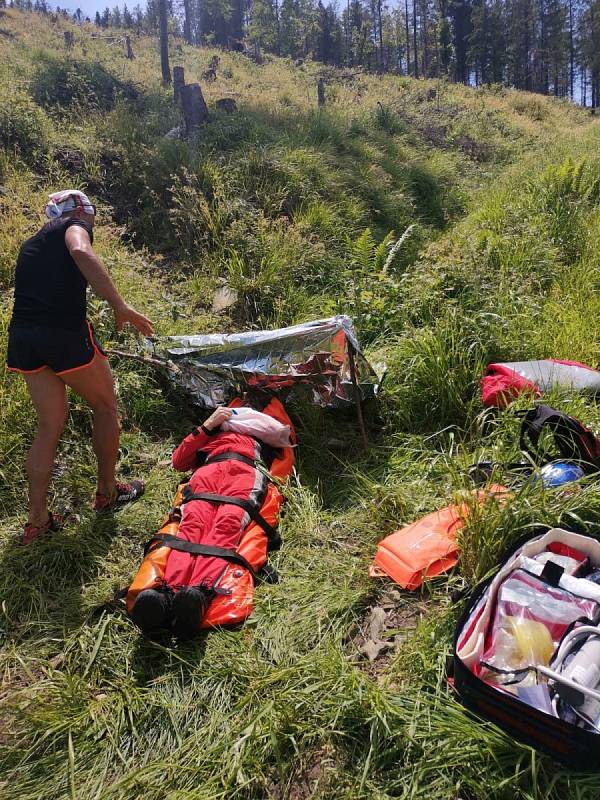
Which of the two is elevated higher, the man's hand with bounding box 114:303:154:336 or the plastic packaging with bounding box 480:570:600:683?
the man's hand with bounding box 114:303:154:336

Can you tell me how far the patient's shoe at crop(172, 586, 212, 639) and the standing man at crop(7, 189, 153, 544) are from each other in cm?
120

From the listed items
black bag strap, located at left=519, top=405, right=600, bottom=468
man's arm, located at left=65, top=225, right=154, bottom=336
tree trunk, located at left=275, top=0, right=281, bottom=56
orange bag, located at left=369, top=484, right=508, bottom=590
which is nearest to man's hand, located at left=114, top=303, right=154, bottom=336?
man's arm, located at left=65, top=225, right=154, bottom=336

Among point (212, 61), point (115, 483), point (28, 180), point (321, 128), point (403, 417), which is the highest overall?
point (212, 61)

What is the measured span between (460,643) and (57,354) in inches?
92.6

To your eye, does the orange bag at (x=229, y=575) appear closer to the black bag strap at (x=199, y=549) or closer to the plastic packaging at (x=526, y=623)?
the black bag strap at (x=199, y=549)

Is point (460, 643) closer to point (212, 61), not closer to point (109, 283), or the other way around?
point (109, 283)

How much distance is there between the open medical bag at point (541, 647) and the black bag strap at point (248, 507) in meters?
1.18

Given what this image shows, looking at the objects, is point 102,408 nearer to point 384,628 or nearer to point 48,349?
point 48,349

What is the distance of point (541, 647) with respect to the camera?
1744mm

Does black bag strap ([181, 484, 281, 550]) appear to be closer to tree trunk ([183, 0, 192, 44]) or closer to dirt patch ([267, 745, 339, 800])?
dirt patch ([267, 745, 339, 800])

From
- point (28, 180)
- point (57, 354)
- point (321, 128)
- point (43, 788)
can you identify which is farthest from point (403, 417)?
point (321, 128)

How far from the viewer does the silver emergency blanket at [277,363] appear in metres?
3.66

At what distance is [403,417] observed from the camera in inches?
142

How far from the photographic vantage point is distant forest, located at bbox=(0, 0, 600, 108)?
36.8 m
